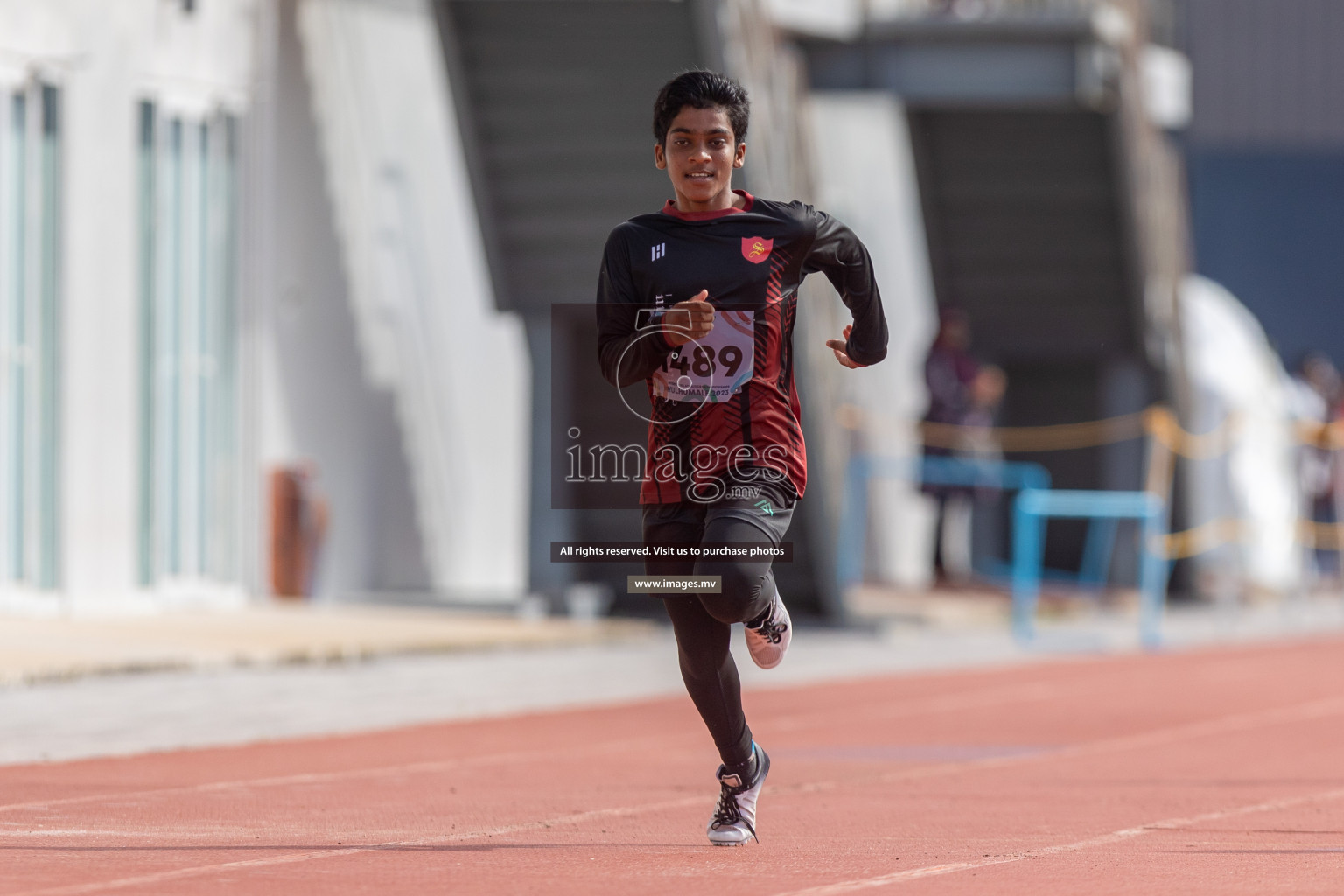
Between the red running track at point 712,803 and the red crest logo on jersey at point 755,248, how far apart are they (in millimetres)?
1521

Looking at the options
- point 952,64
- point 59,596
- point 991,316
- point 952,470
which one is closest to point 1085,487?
point 991,316

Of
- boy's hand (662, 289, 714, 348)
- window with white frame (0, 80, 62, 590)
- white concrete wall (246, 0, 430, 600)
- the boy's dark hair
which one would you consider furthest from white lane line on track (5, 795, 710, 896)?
white concrete wall (246, 0, 430, 600)

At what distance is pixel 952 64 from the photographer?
17.9 m

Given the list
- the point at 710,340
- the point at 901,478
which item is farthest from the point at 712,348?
the point at 901,478

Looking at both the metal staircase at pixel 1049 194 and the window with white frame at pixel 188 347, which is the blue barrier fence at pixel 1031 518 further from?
the window with white frame at pixel 188 347

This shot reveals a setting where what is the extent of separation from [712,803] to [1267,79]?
26.6 meters

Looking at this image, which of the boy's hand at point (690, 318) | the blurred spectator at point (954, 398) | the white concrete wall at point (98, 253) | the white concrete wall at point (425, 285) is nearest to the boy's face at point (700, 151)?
the boy's hand at point (690, 318)

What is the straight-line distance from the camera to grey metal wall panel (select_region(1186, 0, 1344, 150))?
31.8 m

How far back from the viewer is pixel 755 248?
19.0 feet

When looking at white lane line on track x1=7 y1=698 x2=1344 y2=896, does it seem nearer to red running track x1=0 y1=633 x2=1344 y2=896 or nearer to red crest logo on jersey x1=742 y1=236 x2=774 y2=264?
red running track x1=0 y1=633 x2=1344 y2=896

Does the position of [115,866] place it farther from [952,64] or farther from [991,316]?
[991,316]

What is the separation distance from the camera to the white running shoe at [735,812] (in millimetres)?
5996

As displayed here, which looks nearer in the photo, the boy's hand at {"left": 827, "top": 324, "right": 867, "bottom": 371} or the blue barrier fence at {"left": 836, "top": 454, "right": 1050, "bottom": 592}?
the boy's hand at {"left": 827, "top": 324, "right": 867, "bottom": 371}

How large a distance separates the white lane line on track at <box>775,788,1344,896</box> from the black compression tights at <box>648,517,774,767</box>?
672mm
